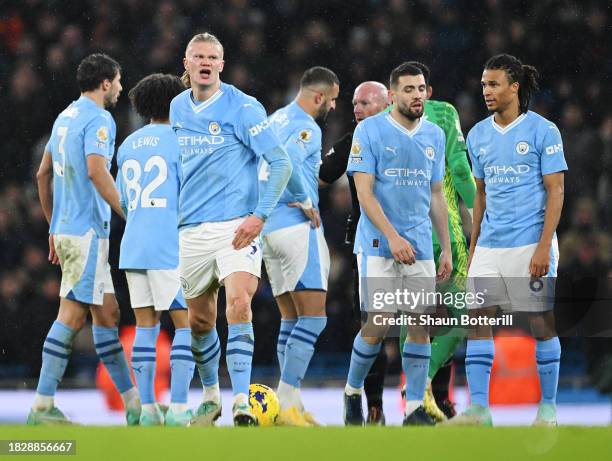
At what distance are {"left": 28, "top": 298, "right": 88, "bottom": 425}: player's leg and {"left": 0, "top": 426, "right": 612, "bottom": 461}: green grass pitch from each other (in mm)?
1128

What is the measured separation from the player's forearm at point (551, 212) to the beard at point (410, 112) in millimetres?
766

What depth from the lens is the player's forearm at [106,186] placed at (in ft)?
20.4

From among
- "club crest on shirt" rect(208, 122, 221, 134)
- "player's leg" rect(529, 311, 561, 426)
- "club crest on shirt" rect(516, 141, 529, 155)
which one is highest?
"club crest on shirt" rect(208, 122, 221, 134)

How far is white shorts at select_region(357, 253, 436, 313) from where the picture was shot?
594 centimetres

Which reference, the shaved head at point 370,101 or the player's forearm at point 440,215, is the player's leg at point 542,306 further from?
the shaved head at point 370,101

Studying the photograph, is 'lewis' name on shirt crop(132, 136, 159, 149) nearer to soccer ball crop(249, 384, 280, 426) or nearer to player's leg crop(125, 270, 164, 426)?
player's leg crop(125, 270, 164, 426)

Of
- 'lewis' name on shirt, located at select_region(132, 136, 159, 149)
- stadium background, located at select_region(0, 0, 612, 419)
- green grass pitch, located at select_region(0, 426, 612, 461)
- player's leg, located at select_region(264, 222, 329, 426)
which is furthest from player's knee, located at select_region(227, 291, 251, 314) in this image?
stadium background, located at select_region(0, 0, 612, 419)

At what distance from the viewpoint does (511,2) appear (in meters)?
10.6

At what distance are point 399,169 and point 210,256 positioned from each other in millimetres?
1046

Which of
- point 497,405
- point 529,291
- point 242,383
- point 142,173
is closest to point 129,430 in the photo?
point 242,383

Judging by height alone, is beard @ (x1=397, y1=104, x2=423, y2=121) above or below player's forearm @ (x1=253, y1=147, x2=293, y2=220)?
above

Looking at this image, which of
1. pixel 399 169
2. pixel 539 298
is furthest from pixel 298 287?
pixel 539 298

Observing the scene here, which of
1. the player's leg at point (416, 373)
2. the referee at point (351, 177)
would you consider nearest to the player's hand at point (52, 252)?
the referee at point (351, 177)
